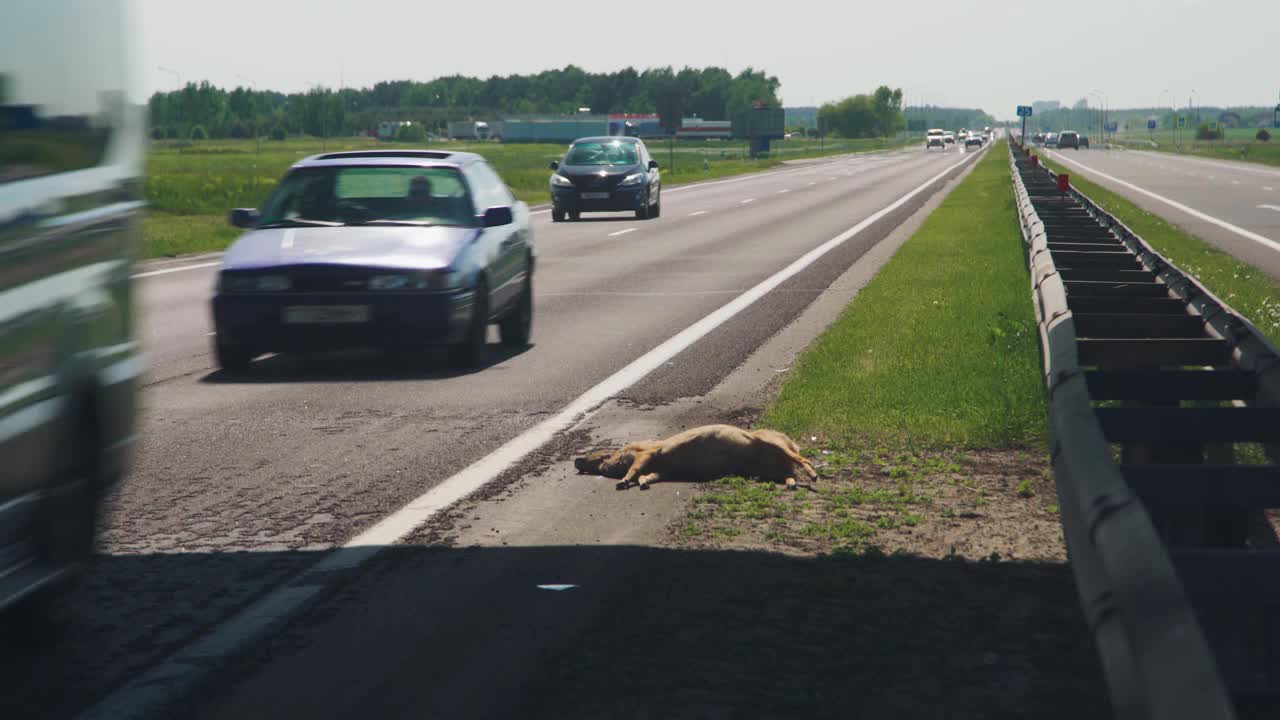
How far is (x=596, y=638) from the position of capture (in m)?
4.81

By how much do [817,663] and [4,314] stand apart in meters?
2.40

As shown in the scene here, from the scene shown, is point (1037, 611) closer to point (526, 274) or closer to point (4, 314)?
point (4, 314)

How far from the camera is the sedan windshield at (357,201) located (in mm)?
12008

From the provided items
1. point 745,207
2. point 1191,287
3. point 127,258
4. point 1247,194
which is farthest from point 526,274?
point 1247,194

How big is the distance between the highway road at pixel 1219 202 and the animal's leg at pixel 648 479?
13.1 meters

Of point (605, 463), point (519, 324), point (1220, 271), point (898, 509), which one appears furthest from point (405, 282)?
point (1220, 271)

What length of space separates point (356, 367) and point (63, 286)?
6751 millimetres

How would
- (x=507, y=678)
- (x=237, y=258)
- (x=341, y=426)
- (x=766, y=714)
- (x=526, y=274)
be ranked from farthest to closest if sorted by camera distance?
(x=526, y=274), (x=237, y=258), (x=341, y=426), (x=507, y=678), (x=766, y=714)

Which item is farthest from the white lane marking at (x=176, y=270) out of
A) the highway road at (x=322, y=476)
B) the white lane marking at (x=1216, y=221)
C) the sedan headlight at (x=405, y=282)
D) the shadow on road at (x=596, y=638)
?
the shadow on road at (x=596, y=638)

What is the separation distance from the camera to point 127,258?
5.50m

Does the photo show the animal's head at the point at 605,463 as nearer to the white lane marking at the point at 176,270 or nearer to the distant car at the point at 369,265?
the distant car at the point at 369,265

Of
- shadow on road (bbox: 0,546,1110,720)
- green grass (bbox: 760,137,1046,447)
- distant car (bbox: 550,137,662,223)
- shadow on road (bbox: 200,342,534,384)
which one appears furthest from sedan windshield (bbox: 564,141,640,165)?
shadow on road (bbox: 0,546,1110,720)

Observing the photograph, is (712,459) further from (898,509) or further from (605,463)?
(898,509)

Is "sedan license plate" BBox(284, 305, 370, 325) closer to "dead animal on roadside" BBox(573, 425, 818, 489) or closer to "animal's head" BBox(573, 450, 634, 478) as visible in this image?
"animal's head" BBox(573, 450, 634, 478)
